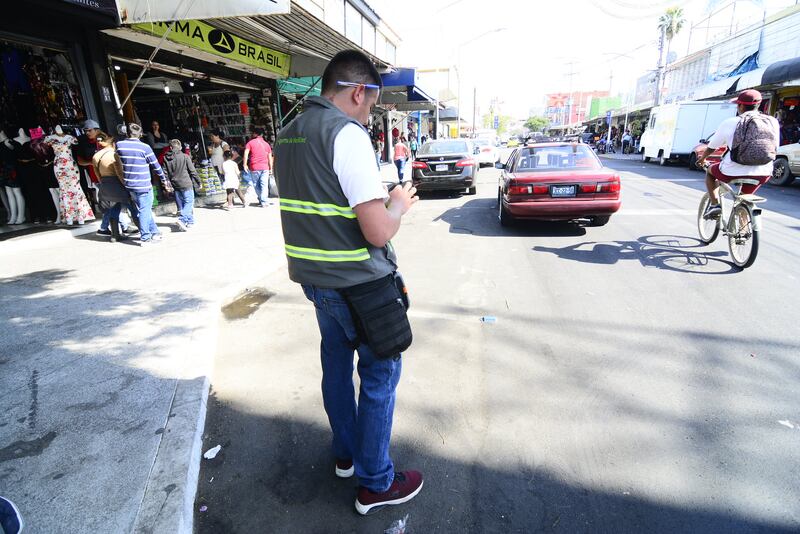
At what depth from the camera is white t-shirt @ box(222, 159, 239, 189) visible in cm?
1017

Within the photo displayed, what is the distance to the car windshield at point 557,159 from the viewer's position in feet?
24.2

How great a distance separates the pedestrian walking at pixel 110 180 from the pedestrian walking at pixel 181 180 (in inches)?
45.0

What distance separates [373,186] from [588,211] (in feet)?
20.0

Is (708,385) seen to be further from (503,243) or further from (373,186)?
(503,243)

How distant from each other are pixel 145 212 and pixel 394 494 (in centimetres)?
658

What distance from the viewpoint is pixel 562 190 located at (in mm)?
6922

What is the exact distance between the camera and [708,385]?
3.04 metres

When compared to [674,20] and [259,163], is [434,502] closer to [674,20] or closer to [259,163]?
[259,163]

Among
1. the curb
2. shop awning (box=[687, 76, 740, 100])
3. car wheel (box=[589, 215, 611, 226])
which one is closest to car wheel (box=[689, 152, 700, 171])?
shop awning (box=[687, 76, 740, 100])

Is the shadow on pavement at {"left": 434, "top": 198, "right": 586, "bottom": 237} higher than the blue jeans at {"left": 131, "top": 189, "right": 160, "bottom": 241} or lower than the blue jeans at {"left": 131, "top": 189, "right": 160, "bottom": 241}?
lower

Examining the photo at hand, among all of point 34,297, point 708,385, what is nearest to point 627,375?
point 708,385

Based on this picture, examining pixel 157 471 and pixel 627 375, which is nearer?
pixel 157 471

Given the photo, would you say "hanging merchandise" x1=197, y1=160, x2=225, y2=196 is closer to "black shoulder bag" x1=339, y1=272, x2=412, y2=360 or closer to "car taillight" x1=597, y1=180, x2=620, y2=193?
"car taillight" x1=597, y1=180, x2=620, y2=193

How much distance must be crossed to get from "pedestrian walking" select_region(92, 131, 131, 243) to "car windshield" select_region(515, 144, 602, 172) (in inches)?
254
